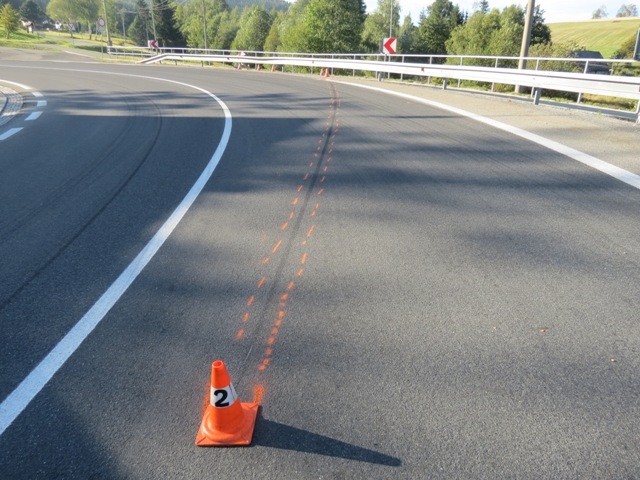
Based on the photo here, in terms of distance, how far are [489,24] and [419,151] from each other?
47821 millimetres

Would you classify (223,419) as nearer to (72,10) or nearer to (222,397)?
(222,397)

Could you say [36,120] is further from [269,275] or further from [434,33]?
[434,33]

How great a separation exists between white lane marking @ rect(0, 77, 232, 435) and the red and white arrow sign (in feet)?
70.8

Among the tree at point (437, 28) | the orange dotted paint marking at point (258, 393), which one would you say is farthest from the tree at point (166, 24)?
the orange dotted paint marking at point (258, 393)

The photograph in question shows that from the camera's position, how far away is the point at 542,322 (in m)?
3.44

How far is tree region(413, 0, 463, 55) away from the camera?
2489 inches

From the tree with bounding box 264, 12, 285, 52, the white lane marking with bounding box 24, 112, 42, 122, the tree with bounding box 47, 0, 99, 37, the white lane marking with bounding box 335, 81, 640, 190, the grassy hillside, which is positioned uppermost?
the tree with bounding box 47, 0, 99, 37

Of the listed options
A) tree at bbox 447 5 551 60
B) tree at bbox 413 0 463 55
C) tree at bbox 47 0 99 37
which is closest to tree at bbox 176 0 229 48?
tree at bbox 47 0 99 37

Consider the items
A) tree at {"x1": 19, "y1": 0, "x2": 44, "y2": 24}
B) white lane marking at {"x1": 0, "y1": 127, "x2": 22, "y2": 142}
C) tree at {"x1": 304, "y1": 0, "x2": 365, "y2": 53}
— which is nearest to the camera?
white lane marking at {"x1": 0, "y1": 127, "x2": 22, "y2": 142}

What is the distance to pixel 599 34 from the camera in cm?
8238

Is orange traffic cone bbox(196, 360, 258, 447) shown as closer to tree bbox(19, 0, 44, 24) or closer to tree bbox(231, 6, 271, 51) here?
tree bbox(231, 6, 271, 51)

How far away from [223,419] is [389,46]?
24.9 metres

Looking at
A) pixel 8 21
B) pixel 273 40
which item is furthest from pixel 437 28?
pixel 8 21

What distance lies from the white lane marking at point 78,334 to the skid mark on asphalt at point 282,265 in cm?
102
